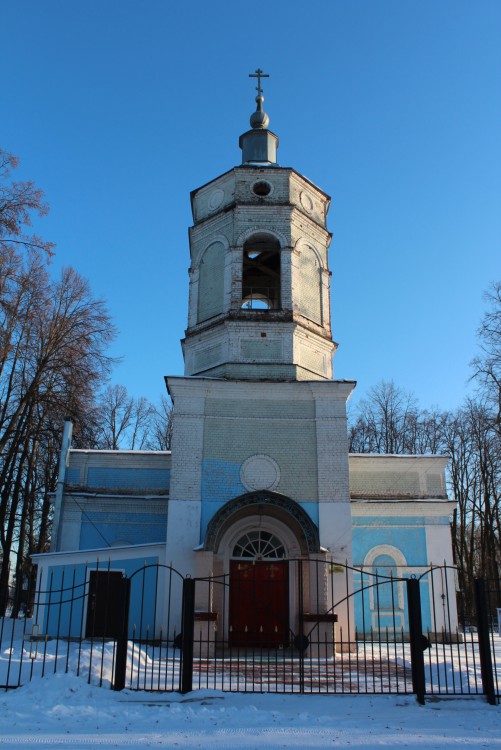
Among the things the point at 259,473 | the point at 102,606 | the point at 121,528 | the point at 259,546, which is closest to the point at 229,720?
the point at 259,546

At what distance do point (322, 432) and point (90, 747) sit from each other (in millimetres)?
10268

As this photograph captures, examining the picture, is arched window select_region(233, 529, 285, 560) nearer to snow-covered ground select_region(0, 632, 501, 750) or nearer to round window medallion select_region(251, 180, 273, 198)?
snow-covered ground select_region(0, 632, 501, 750)

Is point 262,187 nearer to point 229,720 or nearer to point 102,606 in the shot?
point 102,606

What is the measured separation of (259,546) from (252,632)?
1819 millimetres

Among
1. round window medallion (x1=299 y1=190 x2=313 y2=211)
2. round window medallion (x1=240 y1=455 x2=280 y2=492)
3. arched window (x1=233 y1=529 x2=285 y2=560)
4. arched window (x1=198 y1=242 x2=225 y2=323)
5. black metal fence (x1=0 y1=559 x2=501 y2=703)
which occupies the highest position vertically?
round window medallion (x1=299 y1=190 x2=313 y2=211)

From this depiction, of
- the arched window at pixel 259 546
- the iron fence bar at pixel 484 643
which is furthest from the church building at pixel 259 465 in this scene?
the iron fence bar at pixel 484 643

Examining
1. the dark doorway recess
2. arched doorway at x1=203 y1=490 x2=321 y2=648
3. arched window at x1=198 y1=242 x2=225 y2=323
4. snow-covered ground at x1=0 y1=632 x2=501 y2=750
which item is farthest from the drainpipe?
snow-covered ground at x1=0 y1=632 x2=501 y2=750

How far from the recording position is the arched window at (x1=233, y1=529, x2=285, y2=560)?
1448 cm

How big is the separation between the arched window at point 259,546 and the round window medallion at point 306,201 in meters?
9.02

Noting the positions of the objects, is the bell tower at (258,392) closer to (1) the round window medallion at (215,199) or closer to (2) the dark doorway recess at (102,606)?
(1) the round window medallion at (215,199)

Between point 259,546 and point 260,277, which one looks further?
point 260,277

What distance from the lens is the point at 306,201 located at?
59.3ft

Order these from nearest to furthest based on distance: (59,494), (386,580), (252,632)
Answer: (252,632), (386,580), (59,494)

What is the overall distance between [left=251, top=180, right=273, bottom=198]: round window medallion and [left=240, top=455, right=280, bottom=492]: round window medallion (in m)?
7.31
